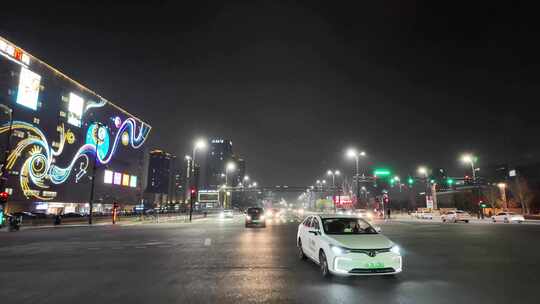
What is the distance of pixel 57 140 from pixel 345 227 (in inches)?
3658

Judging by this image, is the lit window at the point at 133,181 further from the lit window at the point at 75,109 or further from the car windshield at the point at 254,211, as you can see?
the car windshield at the point at 254,211

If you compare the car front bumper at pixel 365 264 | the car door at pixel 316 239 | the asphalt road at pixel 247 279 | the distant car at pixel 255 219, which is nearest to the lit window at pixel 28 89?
the distant car at pixel 255 219

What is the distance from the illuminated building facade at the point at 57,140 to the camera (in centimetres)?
6856

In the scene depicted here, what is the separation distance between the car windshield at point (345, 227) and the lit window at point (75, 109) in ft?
313

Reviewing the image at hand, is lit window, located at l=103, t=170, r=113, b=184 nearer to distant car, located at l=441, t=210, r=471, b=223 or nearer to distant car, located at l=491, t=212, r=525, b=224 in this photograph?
distant car, located at l=441, t=210, r=471, b=223

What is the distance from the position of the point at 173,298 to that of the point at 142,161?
137548 mm

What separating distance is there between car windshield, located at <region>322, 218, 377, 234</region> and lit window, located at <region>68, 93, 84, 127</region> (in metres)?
95.3

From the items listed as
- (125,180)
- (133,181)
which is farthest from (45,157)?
(133,181)

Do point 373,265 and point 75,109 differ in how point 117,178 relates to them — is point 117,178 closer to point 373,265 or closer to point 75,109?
point 75,109

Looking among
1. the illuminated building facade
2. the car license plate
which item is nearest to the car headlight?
the car license plate

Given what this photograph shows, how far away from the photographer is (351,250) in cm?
853

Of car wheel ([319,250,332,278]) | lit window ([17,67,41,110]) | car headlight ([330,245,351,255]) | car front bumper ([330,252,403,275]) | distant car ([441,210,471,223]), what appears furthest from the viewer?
lit window ([17,67,41,110])

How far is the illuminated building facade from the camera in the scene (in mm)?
68562

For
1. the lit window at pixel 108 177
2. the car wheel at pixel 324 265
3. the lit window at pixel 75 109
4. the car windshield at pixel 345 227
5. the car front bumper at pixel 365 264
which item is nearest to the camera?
the car front bumper at pixel 365 264
